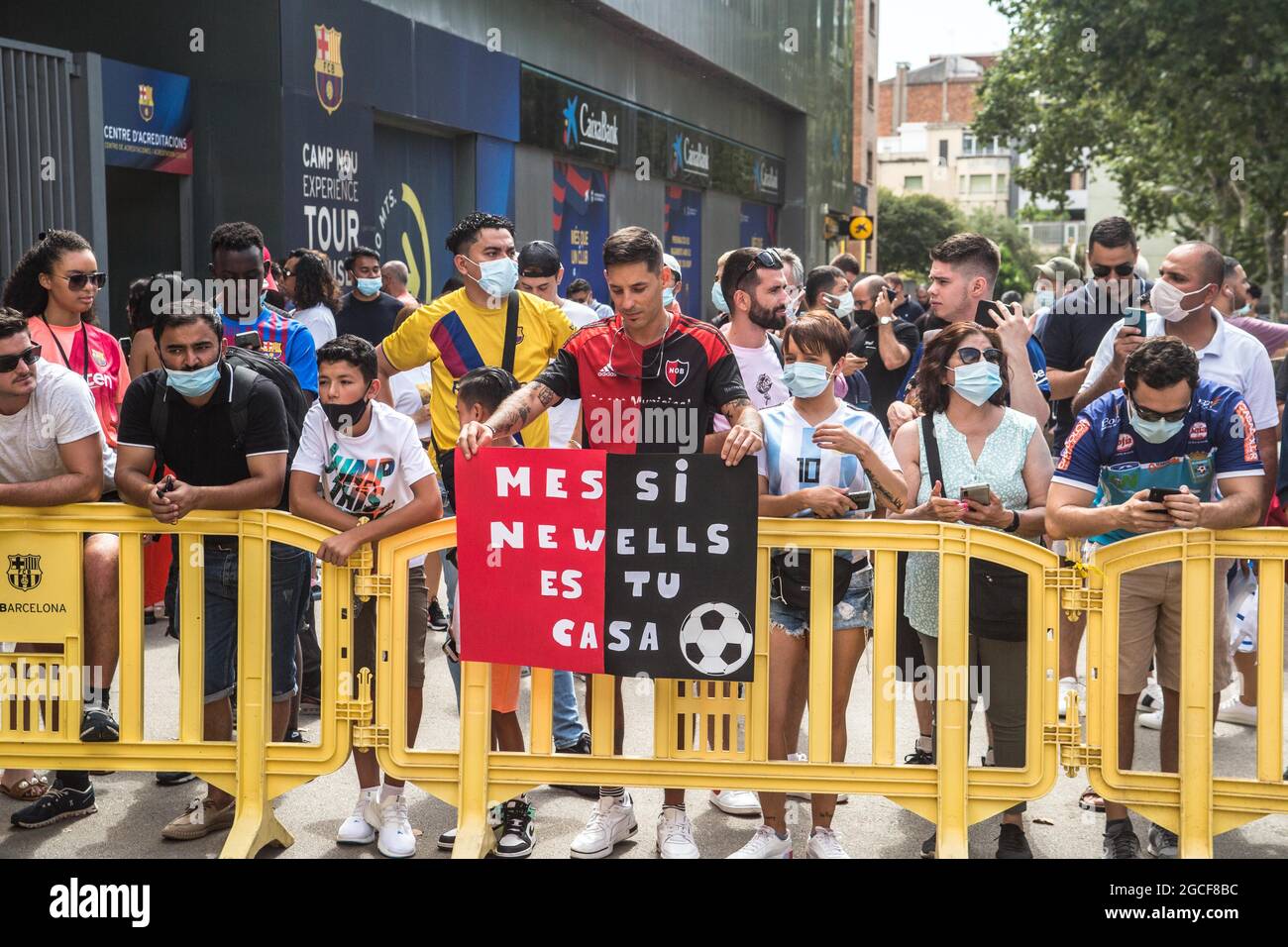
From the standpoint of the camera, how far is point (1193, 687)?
4879 mm

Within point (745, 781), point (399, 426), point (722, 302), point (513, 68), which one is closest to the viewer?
point (745, 781)

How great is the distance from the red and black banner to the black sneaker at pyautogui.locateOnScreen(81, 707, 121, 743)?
52.3 inches

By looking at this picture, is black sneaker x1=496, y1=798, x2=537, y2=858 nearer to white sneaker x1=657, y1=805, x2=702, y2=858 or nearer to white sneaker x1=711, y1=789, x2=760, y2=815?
white sneaker x1=657, y1=805, x2=702, y2=858

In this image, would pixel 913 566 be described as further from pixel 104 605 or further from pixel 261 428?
pixel 104 605

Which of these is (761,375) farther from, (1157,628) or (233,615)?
(233,615)

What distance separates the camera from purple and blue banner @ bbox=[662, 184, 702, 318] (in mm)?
26953

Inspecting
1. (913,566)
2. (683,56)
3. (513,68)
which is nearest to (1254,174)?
(683,56)

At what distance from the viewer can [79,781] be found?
224 inches

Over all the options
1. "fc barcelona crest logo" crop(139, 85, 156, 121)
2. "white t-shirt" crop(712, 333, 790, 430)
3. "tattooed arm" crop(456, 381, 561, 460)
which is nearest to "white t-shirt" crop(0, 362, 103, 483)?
"tattooed arm" crop(456, 381, 561, 460)

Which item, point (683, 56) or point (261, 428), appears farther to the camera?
point (683, 56)

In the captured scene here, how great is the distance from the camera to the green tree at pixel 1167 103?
90.7 ft

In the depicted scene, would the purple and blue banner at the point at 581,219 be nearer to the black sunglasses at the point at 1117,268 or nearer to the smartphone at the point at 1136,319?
the black sunglasses at the point at 1117,268

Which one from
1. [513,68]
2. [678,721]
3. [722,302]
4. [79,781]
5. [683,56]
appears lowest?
[79,781]

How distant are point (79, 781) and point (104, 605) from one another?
0.79 m
